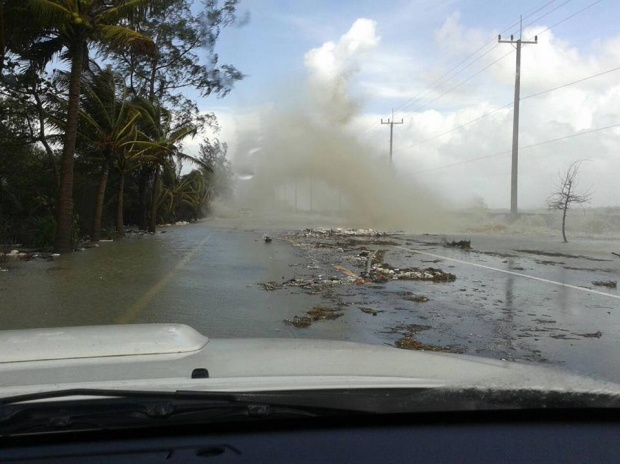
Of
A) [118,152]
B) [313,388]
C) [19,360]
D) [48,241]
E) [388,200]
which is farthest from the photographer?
[388,200]

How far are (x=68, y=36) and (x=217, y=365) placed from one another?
17.5 metres

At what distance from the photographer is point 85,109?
23375 mm

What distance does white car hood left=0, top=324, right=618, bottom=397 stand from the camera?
8.52 ft

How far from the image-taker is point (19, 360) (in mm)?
3139

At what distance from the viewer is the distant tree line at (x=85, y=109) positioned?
17766 millimetres

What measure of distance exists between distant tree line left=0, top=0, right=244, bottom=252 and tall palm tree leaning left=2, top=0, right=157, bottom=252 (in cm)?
3

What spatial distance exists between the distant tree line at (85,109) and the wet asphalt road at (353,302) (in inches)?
237

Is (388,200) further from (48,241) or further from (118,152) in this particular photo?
(48,241)

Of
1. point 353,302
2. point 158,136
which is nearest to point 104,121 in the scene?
point 158,136

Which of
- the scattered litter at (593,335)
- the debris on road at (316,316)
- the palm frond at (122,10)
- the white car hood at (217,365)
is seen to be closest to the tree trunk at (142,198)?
the palm frond at (122,10)

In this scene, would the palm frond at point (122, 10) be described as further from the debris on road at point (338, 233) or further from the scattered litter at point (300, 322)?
the debris on road at point (338, 233)

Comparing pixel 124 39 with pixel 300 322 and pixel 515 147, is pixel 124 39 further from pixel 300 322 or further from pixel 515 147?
pixel 515 147

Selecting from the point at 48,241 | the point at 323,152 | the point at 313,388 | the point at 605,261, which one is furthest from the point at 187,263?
the point at 323,152

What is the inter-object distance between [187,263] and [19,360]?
42.7ft
